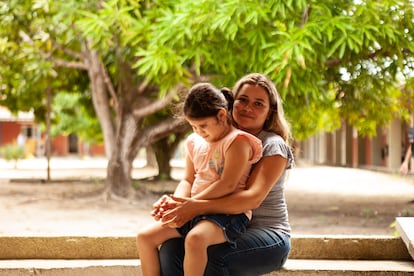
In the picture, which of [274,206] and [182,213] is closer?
[182,213]

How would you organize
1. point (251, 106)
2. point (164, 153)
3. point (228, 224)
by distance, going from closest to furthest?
point (228, 224) < point (251, 106) < point (164, 153)

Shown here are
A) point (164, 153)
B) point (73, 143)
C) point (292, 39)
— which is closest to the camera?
point (292, 39)

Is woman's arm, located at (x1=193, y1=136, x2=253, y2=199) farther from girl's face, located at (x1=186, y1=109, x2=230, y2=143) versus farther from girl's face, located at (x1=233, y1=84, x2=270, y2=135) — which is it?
girl's face, located at (x1=233, y1=84, x2=270, y2=135)

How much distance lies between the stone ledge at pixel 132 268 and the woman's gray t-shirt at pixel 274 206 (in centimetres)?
67

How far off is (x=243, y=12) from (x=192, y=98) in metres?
4.32

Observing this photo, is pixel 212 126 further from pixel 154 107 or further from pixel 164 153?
pixel 164 153

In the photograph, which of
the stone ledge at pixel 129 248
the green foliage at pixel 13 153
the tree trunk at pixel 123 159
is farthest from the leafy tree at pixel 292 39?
the green foliage at pixel 13 153

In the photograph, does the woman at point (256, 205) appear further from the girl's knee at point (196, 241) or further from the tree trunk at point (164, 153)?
the tree trunk at point (164, 153)

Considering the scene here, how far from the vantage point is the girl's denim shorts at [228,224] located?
2715 millimetres

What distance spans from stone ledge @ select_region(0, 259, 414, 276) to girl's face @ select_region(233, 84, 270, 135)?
966 mm

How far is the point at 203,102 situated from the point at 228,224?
509 mm

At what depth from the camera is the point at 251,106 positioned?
2.93 m

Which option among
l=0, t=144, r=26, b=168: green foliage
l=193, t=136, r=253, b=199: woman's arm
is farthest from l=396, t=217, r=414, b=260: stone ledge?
l=0, t=144, r=26, b=168: green foliage

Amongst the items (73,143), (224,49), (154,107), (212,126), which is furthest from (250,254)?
(73,143)
